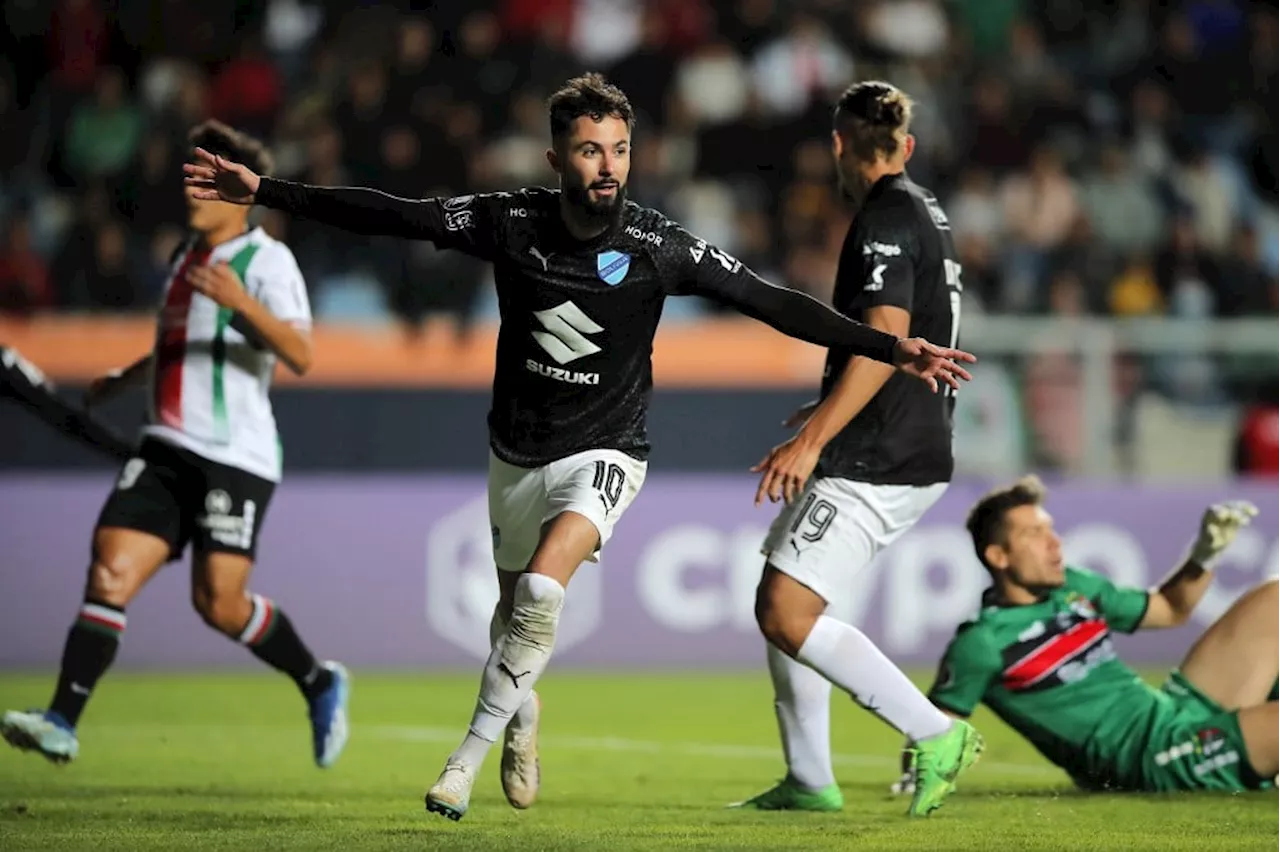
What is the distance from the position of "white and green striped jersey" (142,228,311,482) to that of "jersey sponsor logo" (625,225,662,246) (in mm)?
2131

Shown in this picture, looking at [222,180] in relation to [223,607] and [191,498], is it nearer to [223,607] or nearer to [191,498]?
[191,498]

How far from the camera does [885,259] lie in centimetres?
700

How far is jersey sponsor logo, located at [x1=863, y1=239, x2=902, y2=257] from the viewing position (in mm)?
7016

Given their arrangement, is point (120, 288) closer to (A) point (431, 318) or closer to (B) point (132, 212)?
(B) point (132, 212)

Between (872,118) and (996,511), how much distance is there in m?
1.54

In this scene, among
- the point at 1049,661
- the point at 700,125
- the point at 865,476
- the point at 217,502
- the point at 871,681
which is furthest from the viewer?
the point at 700,125

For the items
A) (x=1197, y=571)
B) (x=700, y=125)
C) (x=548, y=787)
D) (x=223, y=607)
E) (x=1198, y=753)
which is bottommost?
(x=548, y=787)

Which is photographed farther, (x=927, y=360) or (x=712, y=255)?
(x=712, y=255)

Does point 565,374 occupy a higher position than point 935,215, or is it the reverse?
point 935,215

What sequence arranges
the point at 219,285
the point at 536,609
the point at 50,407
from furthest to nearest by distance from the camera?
the point at 50,407
the point at 219,285
the point at 536,609

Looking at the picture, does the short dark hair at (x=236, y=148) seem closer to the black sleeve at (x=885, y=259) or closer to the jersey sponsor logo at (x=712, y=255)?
the jersey sponsor logo at (x=712, y=255)

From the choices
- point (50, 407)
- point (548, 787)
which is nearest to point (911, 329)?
point (548, 787)

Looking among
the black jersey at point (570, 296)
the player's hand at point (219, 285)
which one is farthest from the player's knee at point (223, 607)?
the black jersey at point (570, 296)

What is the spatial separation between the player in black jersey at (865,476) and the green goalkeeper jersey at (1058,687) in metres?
0.54
